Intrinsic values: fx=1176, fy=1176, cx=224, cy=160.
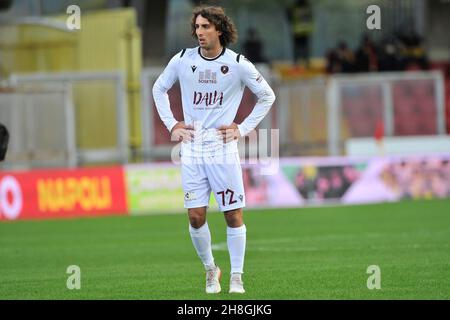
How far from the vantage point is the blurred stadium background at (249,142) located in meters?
17.1

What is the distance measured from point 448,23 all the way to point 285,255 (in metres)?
21.3

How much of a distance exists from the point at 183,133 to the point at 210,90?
46cm

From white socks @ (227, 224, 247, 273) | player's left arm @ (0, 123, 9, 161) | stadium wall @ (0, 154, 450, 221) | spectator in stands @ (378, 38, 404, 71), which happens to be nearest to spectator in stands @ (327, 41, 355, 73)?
spectator in stands @ (378, 38, 404, 71)

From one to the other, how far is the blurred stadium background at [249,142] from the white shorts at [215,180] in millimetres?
2429

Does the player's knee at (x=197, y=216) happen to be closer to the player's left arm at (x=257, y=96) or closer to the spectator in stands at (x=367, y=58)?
the player's left arm at (x=257, y=96)

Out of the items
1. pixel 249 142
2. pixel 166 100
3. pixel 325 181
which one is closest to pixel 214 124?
pixel 166 100

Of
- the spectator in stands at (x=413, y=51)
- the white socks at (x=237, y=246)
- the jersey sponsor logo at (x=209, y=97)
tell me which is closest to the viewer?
the jersey sponsor logo at (x=209, y=97)

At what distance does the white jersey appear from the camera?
1048 centimetres

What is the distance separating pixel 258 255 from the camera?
49.3ft

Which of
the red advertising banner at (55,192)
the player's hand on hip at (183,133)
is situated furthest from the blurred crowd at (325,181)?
the player's hand on hip at (183,133)

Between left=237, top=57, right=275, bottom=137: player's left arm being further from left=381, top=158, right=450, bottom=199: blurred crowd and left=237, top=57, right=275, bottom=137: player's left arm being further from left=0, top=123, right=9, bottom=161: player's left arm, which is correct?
left=381, top=158, right=450, bottom=199: blurred crowd

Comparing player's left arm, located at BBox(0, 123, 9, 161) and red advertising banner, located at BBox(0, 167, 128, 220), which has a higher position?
player's left arm, located at BBox(0, 123, 9, 161)
